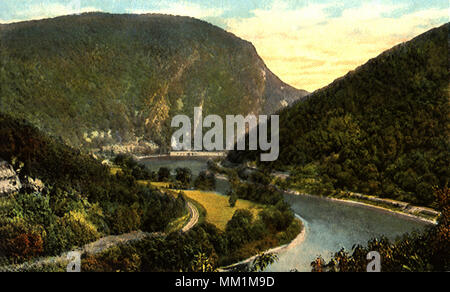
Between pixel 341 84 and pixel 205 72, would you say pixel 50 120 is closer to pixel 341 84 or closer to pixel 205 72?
pixel 341 84

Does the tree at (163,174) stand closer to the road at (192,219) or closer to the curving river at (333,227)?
the road at (192,219)

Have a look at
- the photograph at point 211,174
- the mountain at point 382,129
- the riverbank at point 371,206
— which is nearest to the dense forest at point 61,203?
the photograph at point 211,174

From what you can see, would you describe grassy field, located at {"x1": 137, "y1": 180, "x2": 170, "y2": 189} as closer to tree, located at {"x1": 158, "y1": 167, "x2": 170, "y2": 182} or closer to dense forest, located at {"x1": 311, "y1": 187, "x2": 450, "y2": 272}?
tree, located at {"x1": 158, "y1": 167, "x2": 170, "y2": 182}

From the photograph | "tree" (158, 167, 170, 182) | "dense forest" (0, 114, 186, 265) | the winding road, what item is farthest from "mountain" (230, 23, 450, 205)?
the winding road

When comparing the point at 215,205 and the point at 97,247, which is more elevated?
the point at 215,205

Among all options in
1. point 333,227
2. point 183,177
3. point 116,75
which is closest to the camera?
point 183,177


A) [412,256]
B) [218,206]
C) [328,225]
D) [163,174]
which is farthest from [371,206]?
[163,174]

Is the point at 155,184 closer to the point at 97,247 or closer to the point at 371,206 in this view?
the point at 97,247

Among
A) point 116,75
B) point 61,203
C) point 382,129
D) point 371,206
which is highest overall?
point 116,75
